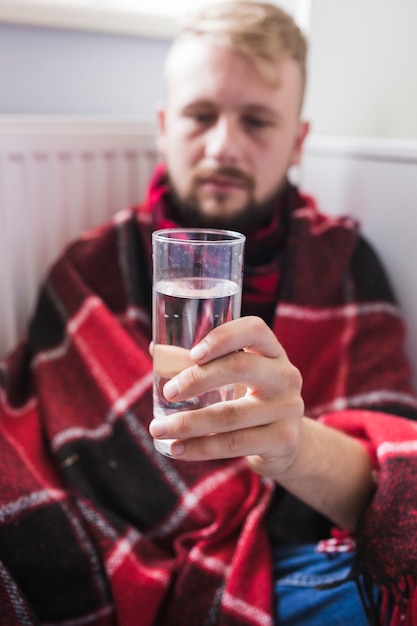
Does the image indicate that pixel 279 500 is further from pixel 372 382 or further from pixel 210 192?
pixel 210 192

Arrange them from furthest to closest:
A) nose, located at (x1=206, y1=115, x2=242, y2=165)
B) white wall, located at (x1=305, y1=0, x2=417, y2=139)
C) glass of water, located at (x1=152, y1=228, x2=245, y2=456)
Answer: white wall, located at (x1=305, y1=0, x2=417, y2=139), nose, located at (x1=206, y1=115, x2=242, y2=165), glass of water, located at (x1=152, y1=228, x2=245, y2=456)

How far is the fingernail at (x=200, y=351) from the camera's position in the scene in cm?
40

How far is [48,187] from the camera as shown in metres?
0.97

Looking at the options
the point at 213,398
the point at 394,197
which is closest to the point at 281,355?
the point at 213,398

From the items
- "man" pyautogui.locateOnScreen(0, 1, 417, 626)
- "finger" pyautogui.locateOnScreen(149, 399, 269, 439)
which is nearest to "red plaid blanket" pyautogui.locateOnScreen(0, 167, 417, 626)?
"man" pyautogui.locateOnScreen(0, 1, 417, 626)

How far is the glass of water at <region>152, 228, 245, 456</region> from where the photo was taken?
15.1 inches

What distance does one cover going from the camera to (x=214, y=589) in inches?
25.7

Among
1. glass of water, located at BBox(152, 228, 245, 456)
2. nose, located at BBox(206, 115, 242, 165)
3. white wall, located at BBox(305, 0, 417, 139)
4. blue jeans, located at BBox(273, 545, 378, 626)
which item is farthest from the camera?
white wall, located at BBox(305, 0, 417, 139)

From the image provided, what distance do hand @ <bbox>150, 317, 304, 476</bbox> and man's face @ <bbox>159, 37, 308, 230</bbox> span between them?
31 centimetres

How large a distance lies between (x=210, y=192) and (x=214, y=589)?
1.45 feet

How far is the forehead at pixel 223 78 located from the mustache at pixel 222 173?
0.27 ft

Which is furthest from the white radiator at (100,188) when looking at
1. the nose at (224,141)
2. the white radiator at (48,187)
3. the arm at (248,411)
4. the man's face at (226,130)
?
the arm at (248,411)

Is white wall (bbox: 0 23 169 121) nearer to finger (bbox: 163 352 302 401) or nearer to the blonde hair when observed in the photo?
the blonde hair

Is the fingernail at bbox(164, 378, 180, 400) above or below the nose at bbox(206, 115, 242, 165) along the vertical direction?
below
